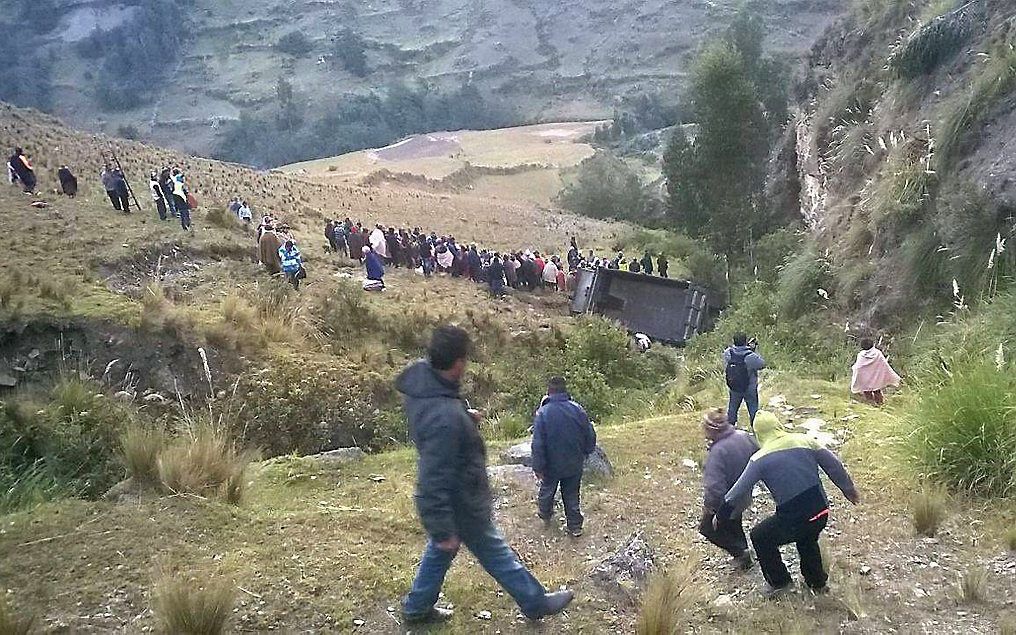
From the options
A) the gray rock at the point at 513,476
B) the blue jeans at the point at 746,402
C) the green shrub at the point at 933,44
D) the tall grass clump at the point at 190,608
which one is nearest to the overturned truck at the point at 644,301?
the green shrub at the point at 933,44

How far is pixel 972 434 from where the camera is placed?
557 cm

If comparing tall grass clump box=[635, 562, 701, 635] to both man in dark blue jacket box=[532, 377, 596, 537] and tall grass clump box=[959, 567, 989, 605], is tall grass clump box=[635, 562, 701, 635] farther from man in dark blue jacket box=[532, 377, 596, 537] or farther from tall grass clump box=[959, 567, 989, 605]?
tall grass clump box=[959, 567, 989, 605]

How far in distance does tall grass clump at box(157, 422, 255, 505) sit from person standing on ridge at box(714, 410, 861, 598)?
3.62m

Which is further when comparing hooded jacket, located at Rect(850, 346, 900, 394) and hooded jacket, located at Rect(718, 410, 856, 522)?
hooded jacket, located at Rect(850, 346, 900, 394)

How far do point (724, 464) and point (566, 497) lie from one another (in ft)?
4.42

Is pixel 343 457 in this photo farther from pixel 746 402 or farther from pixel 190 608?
pixel 746 402

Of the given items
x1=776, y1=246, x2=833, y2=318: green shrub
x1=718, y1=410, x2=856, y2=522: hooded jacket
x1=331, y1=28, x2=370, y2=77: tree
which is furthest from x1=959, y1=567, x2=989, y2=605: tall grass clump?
x1=331, y1=28, x2=370, y2=77: tree

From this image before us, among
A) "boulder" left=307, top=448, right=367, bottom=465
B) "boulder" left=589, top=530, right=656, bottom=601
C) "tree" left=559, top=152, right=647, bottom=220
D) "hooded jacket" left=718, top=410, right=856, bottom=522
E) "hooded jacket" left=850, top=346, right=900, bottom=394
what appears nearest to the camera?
"hooded jacket" left=718, top=410, right=856, bottom=522

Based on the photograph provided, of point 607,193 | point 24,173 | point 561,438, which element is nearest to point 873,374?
point 561,438

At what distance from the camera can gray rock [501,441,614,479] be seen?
7207 mm

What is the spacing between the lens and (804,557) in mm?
4508

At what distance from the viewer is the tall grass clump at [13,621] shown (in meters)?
3.80

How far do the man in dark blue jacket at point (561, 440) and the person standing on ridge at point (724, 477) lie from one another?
959 millimetres

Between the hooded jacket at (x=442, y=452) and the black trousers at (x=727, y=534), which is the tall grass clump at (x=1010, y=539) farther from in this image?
the hooded jacket at (x=442, y=452)
